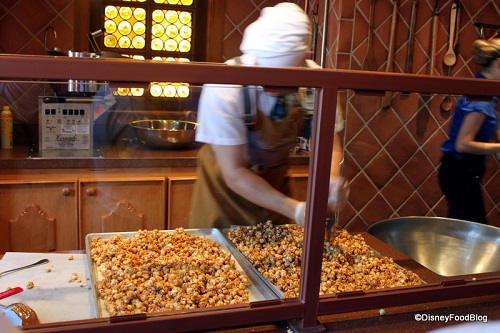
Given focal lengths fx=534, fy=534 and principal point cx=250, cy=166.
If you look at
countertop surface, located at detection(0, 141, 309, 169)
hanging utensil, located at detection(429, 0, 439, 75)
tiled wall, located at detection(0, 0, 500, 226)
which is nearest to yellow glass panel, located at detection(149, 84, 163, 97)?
countertop surface, located at detection(0, 141, 309, 169)

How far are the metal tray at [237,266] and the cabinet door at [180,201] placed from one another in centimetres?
2

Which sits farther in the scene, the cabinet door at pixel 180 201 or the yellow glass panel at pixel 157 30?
the yellow glass panel at pixel 157 30

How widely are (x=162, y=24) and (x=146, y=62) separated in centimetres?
237

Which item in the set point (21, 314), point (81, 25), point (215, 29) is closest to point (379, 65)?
point (215, 29)

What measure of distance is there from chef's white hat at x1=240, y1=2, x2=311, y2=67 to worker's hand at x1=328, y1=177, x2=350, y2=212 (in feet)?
1.22

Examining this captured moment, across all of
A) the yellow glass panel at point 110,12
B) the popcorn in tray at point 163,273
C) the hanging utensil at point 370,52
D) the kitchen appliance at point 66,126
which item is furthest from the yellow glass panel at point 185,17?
the popcorn in tray at point 163,273

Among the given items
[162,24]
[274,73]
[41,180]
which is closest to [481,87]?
[274,73]

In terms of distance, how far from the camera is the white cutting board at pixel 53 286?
90cm

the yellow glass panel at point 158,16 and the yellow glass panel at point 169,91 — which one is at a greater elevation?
the yellow glass panel at point 158,16

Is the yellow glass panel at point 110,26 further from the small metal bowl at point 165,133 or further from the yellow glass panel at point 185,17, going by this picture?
the small metal bowl at point 165,133

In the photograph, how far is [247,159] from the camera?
1.06m

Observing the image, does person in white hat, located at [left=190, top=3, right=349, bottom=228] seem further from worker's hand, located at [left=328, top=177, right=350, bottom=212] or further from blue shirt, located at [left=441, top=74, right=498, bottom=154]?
blue shirt, located at [left=441, top=74, right=498, bottom=154]

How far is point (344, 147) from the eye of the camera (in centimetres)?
107

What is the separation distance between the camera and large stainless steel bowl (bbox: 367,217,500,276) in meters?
1.34
